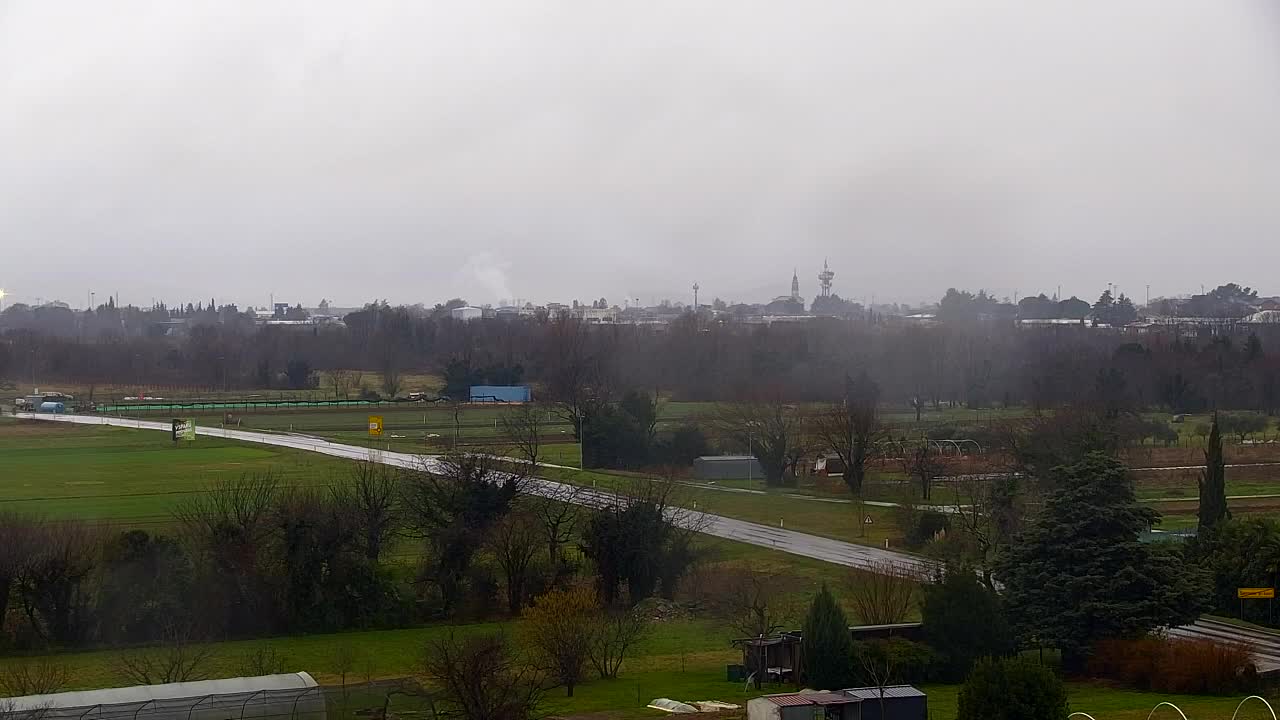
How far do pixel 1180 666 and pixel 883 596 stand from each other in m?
4.27

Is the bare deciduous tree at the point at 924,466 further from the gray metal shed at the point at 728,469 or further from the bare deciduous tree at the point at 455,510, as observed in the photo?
the bare deciduous tree at the point at 455,510

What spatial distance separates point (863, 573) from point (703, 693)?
6.12m

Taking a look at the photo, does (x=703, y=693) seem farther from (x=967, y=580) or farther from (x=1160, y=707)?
(x=1160, y=707)

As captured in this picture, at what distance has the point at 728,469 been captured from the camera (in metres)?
32.8

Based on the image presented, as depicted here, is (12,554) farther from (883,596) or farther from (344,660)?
(883,596)

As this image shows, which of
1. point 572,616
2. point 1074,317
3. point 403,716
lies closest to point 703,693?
point 572,616

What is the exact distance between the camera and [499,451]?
3200 centimetres

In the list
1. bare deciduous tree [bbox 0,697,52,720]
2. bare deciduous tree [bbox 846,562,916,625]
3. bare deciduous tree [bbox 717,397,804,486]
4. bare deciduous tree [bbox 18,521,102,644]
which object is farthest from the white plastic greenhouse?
A: bare deciduous tree [bbox 717,397,804,486]

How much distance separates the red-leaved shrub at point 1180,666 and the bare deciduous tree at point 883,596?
2994mm

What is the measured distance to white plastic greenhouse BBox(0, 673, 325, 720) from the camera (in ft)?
41.9

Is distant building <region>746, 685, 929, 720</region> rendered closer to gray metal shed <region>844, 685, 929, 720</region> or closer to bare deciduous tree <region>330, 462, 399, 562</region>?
gray metal shed <region>844, 685, 929, 720</region>

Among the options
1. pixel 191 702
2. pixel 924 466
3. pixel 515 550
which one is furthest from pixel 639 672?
pixel 924 466

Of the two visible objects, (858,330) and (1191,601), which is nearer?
(1191,601)

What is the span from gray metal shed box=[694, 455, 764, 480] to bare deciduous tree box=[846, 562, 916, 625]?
12.6 meters
